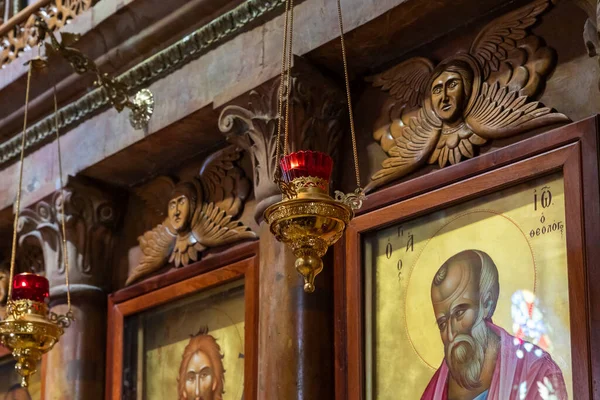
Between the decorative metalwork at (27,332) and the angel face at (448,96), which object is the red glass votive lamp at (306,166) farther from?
the decorative metalwork at (27,332)

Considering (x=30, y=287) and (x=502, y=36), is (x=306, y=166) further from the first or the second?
(x=30, y=287)

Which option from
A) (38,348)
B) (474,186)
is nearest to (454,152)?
(474,186)

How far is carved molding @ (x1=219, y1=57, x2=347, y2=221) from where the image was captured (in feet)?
17.3

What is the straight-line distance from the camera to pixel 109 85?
19.7ft

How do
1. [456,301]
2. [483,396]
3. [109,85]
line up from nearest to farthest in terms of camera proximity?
[483,396] → [456,301] → [109,85]

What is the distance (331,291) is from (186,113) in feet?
3.96

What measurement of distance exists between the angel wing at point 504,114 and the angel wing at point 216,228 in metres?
1.34

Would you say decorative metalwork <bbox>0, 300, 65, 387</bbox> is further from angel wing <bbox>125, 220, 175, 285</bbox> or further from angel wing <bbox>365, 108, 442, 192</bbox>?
angel wing <bbox>365, 108, 442, 192</bbox>

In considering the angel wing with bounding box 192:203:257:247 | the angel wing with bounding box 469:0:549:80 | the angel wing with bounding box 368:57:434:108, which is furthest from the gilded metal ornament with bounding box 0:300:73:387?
the angel wing with bounding box 469:0:549:80

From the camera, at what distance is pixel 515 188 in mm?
4605

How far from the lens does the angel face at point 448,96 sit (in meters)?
4.90

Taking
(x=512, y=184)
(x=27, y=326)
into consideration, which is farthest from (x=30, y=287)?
(x=512, y=184)

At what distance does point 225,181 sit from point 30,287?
117 centimetres

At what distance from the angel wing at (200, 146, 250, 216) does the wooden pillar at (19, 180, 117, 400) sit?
71 centimetres
